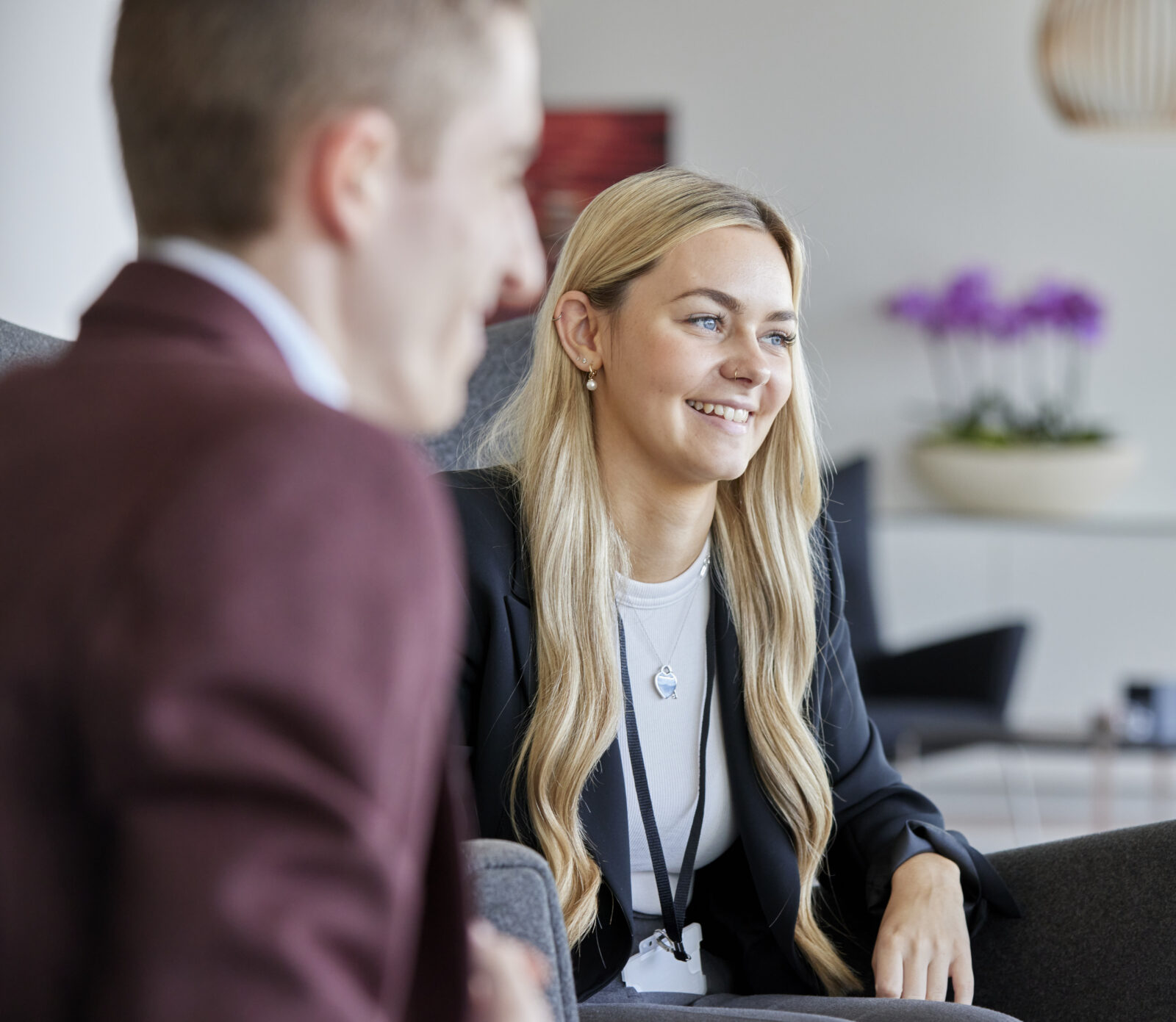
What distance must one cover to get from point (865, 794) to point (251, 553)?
1.23m

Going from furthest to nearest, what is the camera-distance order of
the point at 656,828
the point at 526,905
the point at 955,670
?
the point at 955,670, the point at 656,828, the point at 526,905

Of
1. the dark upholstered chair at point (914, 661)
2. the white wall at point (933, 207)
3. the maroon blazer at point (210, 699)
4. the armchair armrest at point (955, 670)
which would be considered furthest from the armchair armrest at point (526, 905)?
the white wall at point (933, 207)

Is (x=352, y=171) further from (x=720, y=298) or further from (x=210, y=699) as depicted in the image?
(x=720, y=298)

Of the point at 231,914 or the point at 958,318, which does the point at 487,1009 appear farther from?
the point at 958,318

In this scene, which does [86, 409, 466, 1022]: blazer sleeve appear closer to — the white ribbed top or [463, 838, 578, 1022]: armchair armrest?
[463, 838, 578, 1022]: armchair armrest

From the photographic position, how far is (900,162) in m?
5.02

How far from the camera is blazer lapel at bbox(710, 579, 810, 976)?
4.75 ft

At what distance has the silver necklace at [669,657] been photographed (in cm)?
153

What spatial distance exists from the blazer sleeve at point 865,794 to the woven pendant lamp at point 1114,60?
3186 mm

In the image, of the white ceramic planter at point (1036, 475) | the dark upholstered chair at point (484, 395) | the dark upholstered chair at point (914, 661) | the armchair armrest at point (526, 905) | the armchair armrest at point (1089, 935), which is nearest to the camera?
the armchair armrest at point (526, 905)

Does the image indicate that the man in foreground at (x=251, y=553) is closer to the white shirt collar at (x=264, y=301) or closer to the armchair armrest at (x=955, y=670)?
the white shirt collar at (x=264, y=301)

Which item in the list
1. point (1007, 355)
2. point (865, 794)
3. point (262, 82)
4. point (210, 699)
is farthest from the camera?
point (1007, 355)

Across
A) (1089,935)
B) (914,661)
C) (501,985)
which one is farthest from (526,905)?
(914,661)

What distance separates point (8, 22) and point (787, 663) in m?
1.31
